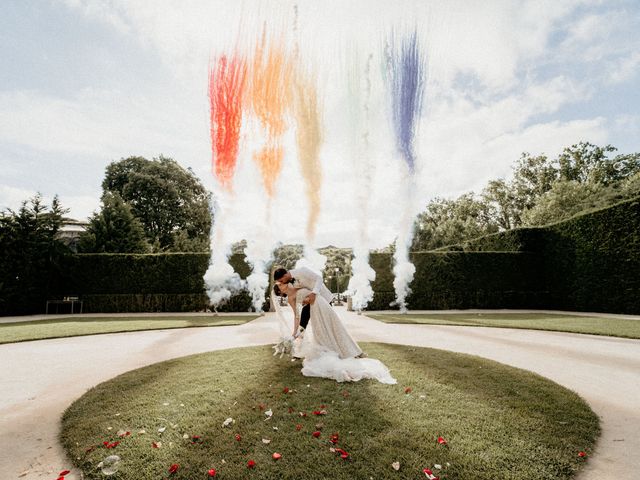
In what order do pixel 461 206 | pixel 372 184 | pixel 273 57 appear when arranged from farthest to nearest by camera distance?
pixel 461 206 → pixel 372 184 → pixel 273 57

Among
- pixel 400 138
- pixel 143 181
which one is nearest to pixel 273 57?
pixel 400 138

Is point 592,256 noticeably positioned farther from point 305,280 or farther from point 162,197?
point 162,197

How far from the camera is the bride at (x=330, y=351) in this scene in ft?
18.5

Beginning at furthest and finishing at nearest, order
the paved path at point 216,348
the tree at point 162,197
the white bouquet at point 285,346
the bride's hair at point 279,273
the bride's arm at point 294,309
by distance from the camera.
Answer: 1. the tree at point 162,197
2. the white bouquet at point 285,346
3. the bride's arm at point 294,309
4. the bride's hair at point 279,273
5. the paved path at point 216,348

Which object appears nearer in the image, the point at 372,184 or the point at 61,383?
the point at 61,383

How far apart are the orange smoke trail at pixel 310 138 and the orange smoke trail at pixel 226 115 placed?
3.47 meters

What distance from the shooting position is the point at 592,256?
1892 cm

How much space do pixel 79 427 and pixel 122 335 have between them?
8495 millimetres


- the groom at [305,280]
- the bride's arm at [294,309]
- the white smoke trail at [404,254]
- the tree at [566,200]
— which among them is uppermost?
the tree at [566,200]

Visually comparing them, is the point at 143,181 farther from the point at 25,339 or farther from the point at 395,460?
the point at 395,460

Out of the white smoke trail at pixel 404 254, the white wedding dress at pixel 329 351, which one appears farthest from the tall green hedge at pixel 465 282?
the white wedding dress at pixel 329 351

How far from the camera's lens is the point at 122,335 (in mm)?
11445

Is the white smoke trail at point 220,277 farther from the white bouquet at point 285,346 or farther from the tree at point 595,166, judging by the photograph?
the tree at point 595,166

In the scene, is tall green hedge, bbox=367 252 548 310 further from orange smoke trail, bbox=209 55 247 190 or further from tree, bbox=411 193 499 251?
tree, bbox=411 193 499 251
